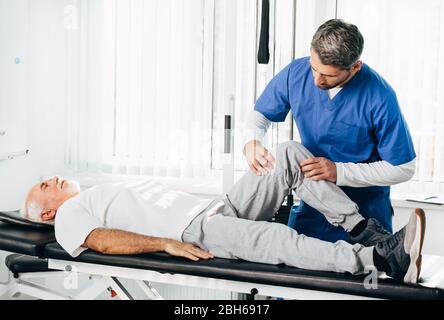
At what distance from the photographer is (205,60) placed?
121 inches

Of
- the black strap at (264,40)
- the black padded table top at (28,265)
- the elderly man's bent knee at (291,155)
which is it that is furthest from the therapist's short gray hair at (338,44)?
the black padded table top at (28,265)

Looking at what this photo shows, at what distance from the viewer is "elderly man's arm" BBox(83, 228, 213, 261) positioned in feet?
5.91

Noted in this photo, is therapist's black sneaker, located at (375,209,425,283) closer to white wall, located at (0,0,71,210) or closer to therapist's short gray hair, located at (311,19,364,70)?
therapist's short gray hair, located at (311,19,364,70)

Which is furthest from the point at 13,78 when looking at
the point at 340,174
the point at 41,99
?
the point at 340,174

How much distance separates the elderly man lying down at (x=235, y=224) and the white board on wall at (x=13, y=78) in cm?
68

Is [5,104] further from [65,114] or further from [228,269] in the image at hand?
[228,269]

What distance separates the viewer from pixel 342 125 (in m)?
2.03

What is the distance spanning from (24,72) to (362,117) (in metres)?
1.81

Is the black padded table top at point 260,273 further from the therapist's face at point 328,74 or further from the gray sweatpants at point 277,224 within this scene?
the therapist's face at point 328,74

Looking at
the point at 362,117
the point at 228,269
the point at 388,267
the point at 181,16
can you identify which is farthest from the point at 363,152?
the point at 181,16

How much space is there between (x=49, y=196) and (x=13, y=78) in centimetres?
90

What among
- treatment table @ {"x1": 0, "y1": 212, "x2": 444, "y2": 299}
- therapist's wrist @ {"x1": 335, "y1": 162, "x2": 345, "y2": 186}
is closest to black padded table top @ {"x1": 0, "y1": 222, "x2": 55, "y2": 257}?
treatment table @ {"x1": 0, "y1": 212, "x2": 444, "y2": 299}

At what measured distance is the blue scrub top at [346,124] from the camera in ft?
6.40

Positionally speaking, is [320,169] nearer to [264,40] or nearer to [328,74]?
[328,74]
